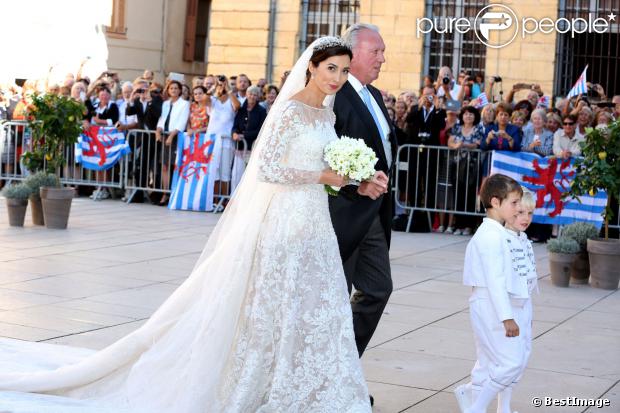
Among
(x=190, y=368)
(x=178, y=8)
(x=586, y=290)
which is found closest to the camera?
(x=190, y=368)

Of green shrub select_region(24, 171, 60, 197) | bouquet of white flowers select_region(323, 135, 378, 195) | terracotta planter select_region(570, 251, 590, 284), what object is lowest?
terracotta planter select_region(570, 251, 590, 284)

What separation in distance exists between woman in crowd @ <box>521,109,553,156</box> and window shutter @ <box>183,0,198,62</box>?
1969 centimetres

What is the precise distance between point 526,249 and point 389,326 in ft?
9.08

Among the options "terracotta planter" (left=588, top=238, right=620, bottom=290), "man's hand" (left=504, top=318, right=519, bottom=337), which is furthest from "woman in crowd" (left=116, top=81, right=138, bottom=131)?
"man's hand" (left=504, top=318, right=519, bottom=337)

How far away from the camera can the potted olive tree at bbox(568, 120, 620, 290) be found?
11078 mm

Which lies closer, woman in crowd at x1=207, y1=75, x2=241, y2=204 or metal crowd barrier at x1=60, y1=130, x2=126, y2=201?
woman in crowd at x1=207, y1=75, x2=241, y2=204

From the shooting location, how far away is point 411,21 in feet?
75.6

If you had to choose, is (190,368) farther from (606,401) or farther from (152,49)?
(152,49)

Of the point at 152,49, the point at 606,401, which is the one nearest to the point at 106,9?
the point at 152,49

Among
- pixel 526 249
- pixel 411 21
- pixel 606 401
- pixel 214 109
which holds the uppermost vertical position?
pixel 411 21

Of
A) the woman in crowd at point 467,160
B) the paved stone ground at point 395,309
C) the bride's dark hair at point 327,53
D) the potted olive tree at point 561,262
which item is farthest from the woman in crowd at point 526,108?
the bride's dark hair at point 327,53

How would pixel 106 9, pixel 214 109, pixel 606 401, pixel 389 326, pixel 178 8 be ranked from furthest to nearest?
pixel 178 8
pixel 106 9
pixel 214 109
pixel 389 326
pixel 606 401

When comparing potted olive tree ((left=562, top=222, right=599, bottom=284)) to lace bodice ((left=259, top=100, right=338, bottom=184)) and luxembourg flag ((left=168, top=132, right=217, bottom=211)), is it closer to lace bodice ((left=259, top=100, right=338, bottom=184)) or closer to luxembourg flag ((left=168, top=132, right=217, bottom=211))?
lace bodice ((left=259, top=100, right=338, bottom=184))

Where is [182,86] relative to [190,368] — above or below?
above
